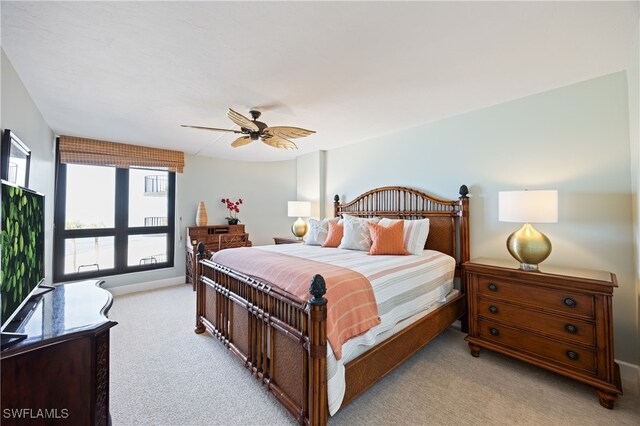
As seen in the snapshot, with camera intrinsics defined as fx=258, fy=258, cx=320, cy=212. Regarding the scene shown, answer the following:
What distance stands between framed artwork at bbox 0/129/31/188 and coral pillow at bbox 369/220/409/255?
2848 mm

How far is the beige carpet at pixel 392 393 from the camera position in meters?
1.61

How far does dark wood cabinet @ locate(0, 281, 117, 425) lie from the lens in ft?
3.24

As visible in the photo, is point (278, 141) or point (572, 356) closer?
point (572, 356)

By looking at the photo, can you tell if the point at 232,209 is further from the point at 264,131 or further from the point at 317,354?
the point at 317,354

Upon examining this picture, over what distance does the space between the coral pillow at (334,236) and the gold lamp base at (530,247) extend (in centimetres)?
180

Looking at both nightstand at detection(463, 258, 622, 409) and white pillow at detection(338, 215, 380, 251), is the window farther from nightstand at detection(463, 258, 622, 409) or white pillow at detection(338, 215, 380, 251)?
nightstand at detection(463, 258, 622, 409)

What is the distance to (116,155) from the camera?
400 centimetres

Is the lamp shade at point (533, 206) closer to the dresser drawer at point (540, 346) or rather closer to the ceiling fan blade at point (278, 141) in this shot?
the dresser drawer at point (540, 346)

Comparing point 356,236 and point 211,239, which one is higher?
point 356,236

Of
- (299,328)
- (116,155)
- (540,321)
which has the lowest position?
(540,321)

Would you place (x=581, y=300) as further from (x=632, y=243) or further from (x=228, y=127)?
(x=228, y=127)

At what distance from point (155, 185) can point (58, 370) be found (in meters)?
4.08

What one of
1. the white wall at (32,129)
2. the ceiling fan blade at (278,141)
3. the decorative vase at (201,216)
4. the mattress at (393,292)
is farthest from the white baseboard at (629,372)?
the decorative vase at (201,216)

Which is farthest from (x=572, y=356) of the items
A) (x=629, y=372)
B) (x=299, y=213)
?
(x=299, y=213)
